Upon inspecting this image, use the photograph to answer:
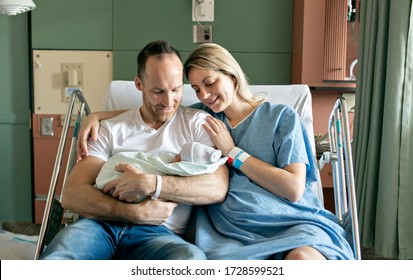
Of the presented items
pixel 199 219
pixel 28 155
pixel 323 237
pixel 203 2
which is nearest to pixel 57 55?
pixel 28 155

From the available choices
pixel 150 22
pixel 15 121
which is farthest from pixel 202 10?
pixel 15 121

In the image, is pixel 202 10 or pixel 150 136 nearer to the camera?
pixel 150 136

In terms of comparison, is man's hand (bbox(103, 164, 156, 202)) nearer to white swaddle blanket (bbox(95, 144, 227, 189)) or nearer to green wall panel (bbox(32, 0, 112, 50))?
white swaddle blanket (bbox(95, 144, 227, 189))

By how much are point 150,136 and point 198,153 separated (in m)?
0.27

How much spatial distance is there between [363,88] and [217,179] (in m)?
1.61

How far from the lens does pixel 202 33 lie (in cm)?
368

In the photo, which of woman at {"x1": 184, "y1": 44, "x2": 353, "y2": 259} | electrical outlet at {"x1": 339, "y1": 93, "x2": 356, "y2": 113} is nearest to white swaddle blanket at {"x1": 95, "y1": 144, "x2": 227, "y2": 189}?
woman at {"x1": 184, "y1": 44, "x2": 353, "y2": 259}

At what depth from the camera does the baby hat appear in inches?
75.6

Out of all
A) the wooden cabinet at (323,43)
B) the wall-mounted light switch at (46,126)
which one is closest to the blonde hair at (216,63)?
the wooden cabinet at (323,43)

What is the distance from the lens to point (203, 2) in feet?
11.9

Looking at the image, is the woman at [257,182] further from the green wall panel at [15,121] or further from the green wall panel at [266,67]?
the green wall panel at [15,121]

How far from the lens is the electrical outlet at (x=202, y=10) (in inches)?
143

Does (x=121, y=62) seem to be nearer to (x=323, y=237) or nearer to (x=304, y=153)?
(x=304, y=153)

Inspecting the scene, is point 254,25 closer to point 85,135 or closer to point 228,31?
point 228,31
